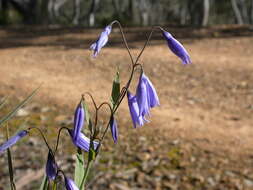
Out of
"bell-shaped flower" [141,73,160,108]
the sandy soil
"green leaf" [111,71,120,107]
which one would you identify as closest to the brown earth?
the sandy soil

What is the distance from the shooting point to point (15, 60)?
9.40 m

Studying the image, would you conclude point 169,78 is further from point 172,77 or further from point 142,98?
point 142,98

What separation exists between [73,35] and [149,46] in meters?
2.83

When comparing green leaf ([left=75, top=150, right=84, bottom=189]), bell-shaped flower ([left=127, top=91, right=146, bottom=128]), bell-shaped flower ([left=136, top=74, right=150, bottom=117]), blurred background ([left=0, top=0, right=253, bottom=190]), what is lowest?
blurred background ([left=0, top=0, right=253, bottom=190])

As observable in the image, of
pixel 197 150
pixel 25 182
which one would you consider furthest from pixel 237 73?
pixel 25 182

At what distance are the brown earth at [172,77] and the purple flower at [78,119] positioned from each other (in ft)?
9.75

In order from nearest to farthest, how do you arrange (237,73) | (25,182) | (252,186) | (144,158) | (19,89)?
(25,182)
(252,186)
(144,158)
(19,89)
(237,73)

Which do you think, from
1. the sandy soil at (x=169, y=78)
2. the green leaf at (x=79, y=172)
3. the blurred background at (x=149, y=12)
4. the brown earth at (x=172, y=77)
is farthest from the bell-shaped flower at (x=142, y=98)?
the blurred background at (x=149, y=12)

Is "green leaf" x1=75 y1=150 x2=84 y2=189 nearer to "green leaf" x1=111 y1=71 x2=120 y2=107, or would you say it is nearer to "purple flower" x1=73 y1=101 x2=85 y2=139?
"purple flower" x1=73 y1=101 x2=85 y2=139

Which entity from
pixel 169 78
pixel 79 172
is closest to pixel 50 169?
pixel 79 172

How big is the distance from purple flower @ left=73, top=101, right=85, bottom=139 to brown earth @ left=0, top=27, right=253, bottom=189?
297 cm

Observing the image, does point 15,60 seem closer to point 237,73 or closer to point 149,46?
point 149,46

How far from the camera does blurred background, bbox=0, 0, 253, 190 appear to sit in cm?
431

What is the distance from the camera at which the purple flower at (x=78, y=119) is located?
1.74 meters
